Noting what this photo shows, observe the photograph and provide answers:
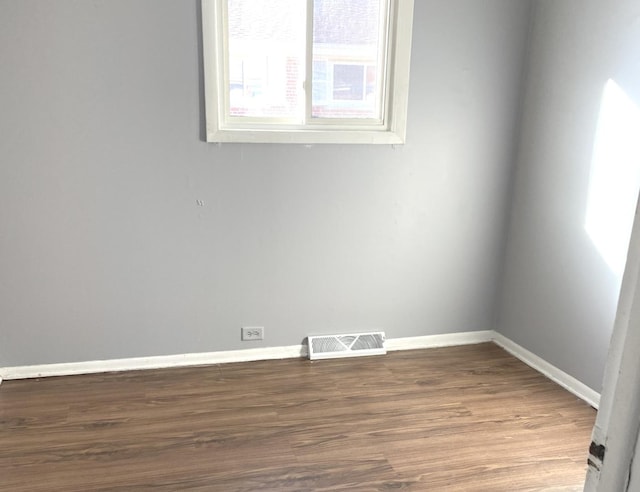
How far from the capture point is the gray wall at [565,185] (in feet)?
8.30

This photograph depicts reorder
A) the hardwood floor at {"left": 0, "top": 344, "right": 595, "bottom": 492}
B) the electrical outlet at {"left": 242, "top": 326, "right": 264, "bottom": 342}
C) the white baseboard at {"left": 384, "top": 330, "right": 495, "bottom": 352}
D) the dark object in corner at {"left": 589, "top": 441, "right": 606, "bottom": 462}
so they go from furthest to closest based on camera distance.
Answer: the white baseboard at {"left": 384, "top": 330, "right": 495, "bottom": 352}
the electrical outlet at {"left": 242, "top": 326, "right": 264, "bottom": 342}
the hardwood floor at {"left": 0, "top": 344, "right": 595, "bottom": 492}
the dark object in corner at {"left": 589, "top": 441, "right": 606, "bottom": 462}

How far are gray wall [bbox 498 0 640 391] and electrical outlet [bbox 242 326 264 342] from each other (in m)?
1.53

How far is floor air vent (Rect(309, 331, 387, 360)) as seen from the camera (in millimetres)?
3082

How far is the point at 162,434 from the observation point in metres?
2.34

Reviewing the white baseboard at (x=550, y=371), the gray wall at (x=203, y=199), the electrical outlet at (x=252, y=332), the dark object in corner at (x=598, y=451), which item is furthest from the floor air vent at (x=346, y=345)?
the dark object in corner at (x=598, y=451)

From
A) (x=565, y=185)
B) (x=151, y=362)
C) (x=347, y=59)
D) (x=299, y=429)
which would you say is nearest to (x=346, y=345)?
(x=299, y=429)

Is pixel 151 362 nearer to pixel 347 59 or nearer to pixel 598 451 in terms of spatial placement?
pixel 347 59

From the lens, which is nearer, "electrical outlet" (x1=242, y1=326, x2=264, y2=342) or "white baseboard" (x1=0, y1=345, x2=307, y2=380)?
"white baseboard" (x1=0, y1=345, x2=307, y2=380)

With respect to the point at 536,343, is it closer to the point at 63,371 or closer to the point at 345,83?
the point at 345,83

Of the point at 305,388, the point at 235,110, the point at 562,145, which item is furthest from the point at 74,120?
the point at 562,145

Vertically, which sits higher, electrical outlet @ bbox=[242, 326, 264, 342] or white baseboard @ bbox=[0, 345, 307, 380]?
electrical outlet @ bbox=[242, 326, 264, 342]

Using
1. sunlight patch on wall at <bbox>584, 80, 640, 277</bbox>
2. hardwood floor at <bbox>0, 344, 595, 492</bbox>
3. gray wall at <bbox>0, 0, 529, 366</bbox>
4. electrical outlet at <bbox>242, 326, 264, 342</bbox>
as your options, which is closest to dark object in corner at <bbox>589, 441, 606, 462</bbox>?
hardwood floor at <bbox>0, 344, 595, 492</bbox>

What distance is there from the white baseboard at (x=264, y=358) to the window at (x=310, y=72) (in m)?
1.20

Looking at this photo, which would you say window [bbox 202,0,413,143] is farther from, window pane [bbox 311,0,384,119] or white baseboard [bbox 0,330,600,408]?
white baseboard [bbox 0,330,600,408]
